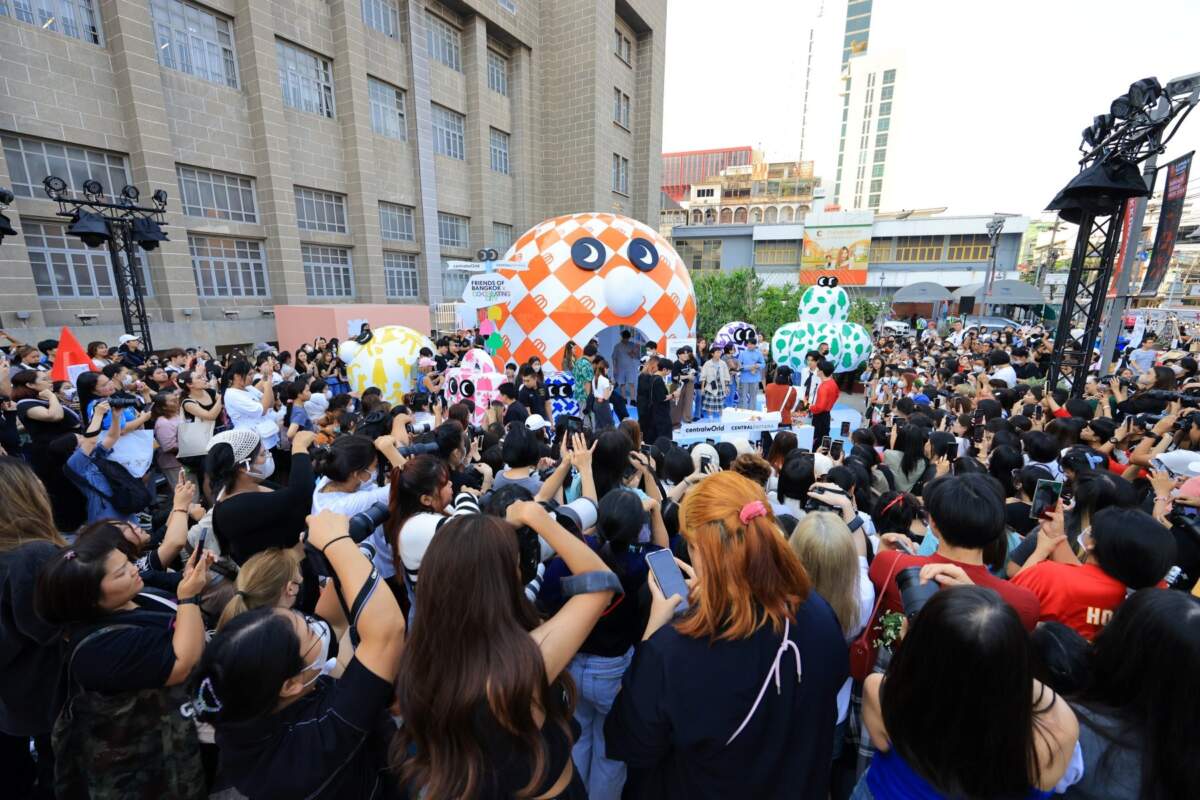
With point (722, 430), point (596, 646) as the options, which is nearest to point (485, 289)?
point (722, 430)

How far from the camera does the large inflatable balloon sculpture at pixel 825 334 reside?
11188 millimetres

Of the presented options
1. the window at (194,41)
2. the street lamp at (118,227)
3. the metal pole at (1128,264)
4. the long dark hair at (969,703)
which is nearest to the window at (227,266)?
the street lamp at (118,227)

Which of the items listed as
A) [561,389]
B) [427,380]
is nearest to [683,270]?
[561,389]

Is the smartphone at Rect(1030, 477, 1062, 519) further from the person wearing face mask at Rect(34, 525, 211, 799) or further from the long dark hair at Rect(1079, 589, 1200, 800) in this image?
the person wearing face mask at Rect(34, 525, 211, 799)

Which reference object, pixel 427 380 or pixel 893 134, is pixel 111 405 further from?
pixel 893 134

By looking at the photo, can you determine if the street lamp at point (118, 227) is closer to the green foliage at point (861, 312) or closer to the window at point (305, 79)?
the window at point (305, 79)

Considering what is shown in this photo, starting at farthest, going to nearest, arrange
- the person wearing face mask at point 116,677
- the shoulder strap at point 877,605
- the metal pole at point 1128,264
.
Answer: the metal pole at point 1128,264
the shoulder strap at point 877,605
the person wearing face mask at point 116,677

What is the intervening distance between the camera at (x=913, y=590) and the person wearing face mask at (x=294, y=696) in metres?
1.53

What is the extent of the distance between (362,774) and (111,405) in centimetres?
379

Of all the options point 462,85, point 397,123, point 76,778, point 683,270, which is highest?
point 462,85

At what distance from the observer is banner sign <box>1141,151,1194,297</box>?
7363mm

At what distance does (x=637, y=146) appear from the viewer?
24500 millimetres

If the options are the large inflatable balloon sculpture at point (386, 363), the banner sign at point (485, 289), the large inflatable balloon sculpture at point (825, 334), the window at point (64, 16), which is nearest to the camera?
the large inflatable balloon sculpture at point (386, 363)

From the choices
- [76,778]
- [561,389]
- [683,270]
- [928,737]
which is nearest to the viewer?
[928,737]
